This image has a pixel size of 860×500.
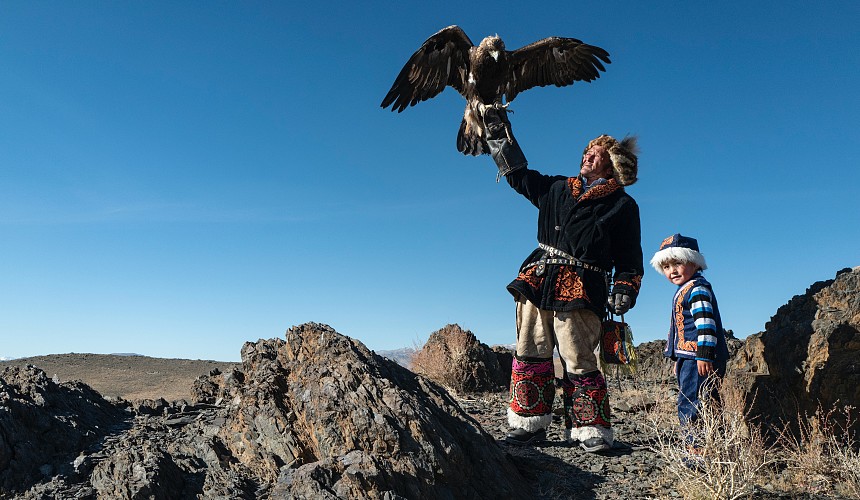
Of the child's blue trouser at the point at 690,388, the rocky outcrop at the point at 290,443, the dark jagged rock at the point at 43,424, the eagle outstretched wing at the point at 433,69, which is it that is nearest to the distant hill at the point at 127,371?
the dark jagged rock at the point at 43,424

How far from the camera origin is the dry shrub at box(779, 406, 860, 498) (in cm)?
418

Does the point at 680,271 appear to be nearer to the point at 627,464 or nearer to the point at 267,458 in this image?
the point at 627,464

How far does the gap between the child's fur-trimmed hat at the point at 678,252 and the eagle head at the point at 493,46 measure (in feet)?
7.13

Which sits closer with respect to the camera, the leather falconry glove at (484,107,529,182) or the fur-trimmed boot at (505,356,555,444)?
the fur-trimmed boot at (505,356,555,444)

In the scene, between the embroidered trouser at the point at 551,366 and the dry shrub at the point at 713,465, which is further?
the embroidered trouser at the point at 551,366

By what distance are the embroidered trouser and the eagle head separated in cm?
219

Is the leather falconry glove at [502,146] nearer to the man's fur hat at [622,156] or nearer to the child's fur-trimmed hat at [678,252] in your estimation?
the man's fur hat at [622,156]

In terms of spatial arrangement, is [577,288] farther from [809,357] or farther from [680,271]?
[809,357]

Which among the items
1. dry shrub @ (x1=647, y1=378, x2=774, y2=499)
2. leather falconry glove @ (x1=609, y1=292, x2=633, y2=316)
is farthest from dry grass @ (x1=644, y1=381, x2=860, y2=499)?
leather falconry glove @ (x1=609, y1=292, x2=633, y2=316)

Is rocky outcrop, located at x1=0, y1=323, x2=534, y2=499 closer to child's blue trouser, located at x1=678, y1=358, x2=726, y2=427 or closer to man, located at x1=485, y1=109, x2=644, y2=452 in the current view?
man, located at x1=485, y1=109, x2=644, y2=452

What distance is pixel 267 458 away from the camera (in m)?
3.43

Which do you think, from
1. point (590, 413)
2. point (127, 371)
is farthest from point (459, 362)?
point (127, 371)

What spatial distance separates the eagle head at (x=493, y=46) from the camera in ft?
18.3

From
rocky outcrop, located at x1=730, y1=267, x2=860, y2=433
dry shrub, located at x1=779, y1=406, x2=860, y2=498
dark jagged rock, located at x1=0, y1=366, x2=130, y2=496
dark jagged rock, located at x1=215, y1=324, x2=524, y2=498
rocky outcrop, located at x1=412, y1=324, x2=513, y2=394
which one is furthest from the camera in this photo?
rocky outcrop, located at x1=412, y1=324, x2=513, y2=394
